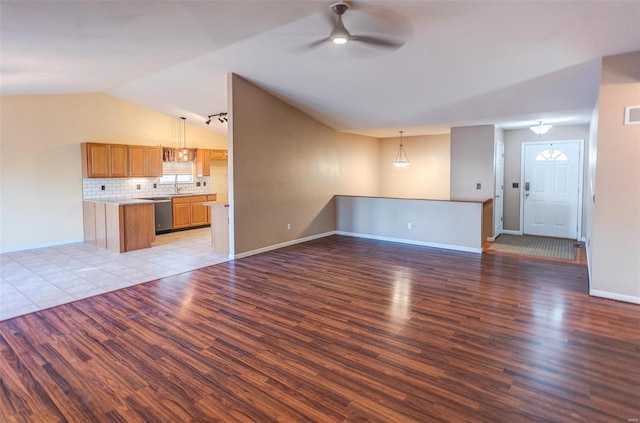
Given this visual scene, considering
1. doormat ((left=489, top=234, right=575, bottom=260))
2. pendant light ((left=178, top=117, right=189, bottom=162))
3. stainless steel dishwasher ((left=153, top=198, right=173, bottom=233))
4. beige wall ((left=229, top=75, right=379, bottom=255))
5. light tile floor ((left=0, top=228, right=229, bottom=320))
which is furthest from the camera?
pendant light ((left=178, top=117, right=189, bottom=162))

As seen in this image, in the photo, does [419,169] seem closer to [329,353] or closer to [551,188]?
[551,188]

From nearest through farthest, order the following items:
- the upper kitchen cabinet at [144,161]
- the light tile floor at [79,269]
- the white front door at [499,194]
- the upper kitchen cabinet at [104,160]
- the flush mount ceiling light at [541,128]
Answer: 1. the light tile floor at [79,269]
2. the flush mount ceiling light at [541,128]
3. the upper kitchen cabinet at [104,160]
4. the white front door at [499,194]
5. the upper kitchen cabinet at [144,161]

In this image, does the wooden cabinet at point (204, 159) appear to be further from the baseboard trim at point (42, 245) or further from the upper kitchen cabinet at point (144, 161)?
the baseboard trim at point (42, 245)

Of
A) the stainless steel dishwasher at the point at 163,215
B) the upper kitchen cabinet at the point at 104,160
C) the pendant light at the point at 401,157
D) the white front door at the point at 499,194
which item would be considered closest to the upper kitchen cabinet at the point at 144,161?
the upper kitchen cabinet at the point at 104,160

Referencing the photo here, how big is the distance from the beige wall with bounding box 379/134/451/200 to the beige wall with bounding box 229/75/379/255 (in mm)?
1722

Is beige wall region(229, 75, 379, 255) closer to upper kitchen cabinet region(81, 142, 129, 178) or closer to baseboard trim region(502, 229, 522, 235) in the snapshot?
upper kitchen cabinet region(81, 142, 129, 178)

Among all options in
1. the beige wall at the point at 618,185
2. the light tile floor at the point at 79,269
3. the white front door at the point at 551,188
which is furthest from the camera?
the white front door at the point at 551,188

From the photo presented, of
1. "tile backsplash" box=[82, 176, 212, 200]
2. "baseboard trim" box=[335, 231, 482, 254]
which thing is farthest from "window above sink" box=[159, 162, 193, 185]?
"baseboard trim" box=[335, 231, 482, 254]

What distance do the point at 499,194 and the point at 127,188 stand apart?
8138mm

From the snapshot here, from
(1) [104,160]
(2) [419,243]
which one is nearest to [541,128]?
(2) [419,243]

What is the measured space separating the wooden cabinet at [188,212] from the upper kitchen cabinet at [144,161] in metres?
0.80

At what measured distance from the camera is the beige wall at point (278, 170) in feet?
19.3

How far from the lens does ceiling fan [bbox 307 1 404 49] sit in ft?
9.96

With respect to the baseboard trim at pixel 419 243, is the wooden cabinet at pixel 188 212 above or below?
above
